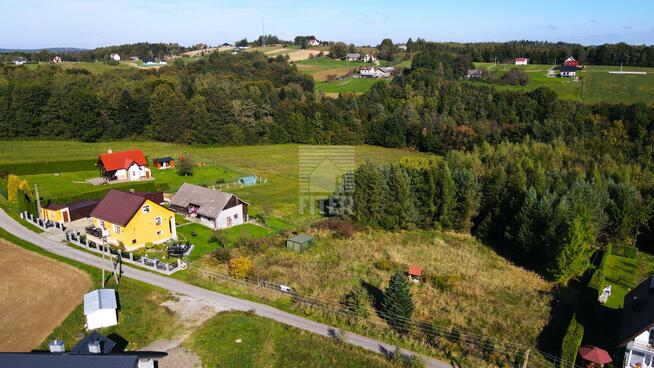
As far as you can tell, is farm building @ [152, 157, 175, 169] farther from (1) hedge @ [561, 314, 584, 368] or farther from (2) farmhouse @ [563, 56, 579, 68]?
(2) farmhouse @ [563, 56, 579, 68]

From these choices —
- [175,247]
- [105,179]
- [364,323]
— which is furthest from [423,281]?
[105,179]

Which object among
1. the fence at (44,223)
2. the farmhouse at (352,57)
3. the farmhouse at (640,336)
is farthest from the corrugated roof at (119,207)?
the farmhouse at (352,57)

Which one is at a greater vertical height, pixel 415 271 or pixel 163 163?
pixel 163 163

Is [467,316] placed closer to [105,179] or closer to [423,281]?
[423,281]

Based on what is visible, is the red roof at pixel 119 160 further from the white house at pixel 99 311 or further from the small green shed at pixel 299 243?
the white house at pixel 99 311

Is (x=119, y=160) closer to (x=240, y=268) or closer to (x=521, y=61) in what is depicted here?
(x=240, y=268)

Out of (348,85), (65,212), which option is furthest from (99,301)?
(348,85)
